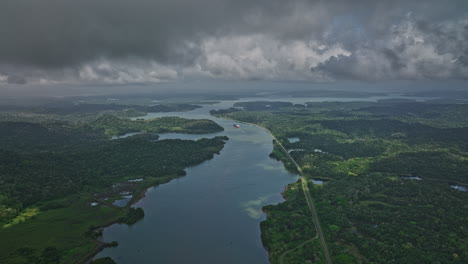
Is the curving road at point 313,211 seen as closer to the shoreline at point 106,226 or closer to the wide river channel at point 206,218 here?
the wide river channel at point 206,218

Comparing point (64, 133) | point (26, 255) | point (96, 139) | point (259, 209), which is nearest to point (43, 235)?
point (26, 255)

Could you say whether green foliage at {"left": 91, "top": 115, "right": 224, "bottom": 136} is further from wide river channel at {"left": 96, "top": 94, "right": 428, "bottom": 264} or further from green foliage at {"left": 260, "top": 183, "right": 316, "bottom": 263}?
green foliage at {"left": 260, "top": 183, "right": 316, "bottom": 263}

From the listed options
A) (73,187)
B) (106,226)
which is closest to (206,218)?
(106,226)

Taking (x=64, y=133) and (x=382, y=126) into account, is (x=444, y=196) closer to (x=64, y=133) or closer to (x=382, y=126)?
(x=382, y=126)

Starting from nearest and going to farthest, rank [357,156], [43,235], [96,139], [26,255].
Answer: [26,255], [43,235], [357,156], [96,139]

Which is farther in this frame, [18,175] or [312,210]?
[18,175]

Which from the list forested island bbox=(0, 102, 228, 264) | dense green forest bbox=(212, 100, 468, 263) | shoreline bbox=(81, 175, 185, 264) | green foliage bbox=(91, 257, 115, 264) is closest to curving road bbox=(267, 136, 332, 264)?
dense green forest bbox=(212, 100, 468, 263)
